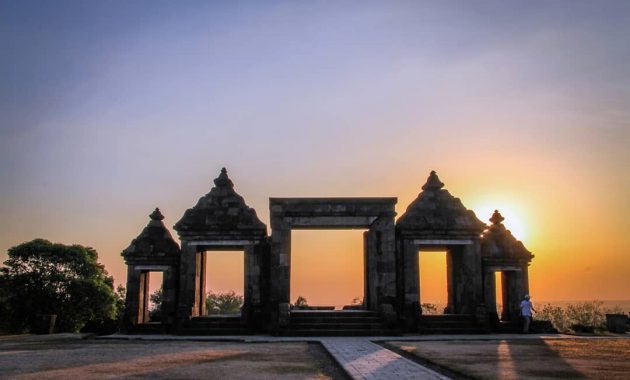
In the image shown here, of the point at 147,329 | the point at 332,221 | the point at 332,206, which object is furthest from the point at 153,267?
the point at 332,206

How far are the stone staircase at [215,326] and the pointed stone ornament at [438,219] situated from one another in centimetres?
730

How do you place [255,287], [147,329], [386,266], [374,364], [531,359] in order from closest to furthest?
[374,364]
[531,359]
[386,266]
[255,287]
[147,329]

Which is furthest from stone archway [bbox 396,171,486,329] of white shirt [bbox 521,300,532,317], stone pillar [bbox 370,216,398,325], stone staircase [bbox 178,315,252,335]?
stone staircase [bbox 178,315,252,335]

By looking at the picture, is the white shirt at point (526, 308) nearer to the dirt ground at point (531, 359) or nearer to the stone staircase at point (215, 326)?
the dirt ground at point (531, 359)

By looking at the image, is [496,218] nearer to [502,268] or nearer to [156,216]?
[502,268]

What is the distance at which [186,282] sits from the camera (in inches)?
942

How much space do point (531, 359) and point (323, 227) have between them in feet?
39.1

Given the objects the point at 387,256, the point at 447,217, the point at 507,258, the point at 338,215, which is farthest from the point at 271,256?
the point at 507,258

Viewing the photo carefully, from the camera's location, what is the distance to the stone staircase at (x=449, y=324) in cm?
2259

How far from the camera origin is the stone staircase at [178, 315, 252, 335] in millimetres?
22891

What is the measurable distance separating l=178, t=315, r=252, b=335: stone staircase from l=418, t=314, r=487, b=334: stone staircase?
672 centimetres

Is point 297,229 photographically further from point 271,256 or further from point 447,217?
point 447,217

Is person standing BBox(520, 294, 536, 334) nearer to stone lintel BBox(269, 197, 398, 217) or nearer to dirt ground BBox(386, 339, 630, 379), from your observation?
dirt ground BBox(386, 339, 630, 379)

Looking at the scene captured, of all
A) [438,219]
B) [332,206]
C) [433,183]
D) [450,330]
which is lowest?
[450,330]
